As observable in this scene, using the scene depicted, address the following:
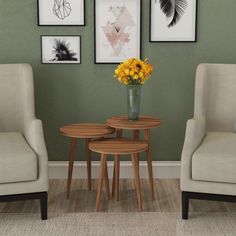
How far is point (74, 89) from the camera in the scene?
14.3ft

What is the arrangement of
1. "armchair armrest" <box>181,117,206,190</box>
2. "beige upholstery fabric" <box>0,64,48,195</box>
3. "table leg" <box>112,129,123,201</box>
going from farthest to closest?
"beige upholstery fabric" <box>0,64,48,195</box>
"table leg" <box>112,129,123,201</box>
"armchair armrest" <box>181,117,206,190</box>

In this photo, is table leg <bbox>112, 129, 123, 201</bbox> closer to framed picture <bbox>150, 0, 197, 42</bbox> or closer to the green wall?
the green wall

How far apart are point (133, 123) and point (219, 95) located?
0.75 meters

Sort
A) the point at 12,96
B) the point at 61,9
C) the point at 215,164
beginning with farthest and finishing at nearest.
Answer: the point at 61,9
the point at 12,96
the point at 215,164

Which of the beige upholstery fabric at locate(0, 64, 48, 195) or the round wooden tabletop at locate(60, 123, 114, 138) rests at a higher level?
the beige upholstery fabric at locate(0, 64, 48, 195)

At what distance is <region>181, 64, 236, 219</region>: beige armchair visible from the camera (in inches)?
133

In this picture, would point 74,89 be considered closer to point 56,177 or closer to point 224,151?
point 56,177

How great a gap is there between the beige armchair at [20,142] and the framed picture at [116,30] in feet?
2.09

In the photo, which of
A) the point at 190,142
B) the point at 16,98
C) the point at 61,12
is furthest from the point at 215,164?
the point at 61,12

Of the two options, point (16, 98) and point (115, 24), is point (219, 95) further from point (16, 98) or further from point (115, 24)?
point (16, 98)

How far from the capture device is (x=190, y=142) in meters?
3.53

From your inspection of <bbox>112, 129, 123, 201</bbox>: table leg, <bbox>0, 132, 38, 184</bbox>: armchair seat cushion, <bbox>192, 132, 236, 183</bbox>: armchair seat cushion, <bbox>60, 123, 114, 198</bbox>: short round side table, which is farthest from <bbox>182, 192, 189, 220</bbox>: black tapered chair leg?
<bbox>0, 132, 38, 184</bbox>: armchair seat cushion

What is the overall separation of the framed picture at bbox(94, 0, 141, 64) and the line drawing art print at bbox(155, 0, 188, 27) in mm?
205

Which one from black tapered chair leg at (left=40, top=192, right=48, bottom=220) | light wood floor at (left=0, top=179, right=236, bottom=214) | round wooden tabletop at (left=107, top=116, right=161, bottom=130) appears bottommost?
light wood floor at (left=0, top=179, right=236, bottom=214)
